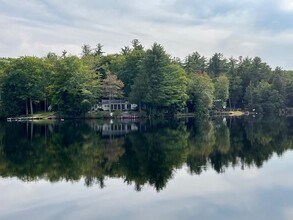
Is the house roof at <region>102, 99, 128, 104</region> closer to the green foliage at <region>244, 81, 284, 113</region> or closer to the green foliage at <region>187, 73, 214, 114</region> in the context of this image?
the green foliage at <region>187, 73, 214, 114</region>

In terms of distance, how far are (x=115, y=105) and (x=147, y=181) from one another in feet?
224

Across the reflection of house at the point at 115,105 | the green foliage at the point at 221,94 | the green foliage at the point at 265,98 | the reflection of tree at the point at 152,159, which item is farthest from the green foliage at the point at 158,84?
the reflection of tree at the point at 152,159

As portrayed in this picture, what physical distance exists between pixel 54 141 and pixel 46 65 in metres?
51.7

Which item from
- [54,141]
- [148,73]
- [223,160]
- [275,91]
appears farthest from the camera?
[275,91]

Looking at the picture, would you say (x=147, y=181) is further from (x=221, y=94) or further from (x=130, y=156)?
(x=221, y=94)

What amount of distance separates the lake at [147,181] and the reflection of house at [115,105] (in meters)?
52.0

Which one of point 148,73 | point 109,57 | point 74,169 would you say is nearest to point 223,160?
point 74,169

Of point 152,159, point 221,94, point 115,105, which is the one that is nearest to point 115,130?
point 152,159

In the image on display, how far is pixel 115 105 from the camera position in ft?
285

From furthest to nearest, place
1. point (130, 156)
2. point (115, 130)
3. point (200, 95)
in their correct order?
point (200, 95) → point (115, 130) → point (130, 156)

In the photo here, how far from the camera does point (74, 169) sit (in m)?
22.6

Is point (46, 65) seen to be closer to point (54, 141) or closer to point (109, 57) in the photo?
point (109, 57)

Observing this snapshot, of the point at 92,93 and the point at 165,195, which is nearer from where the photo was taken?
the point at 165,195

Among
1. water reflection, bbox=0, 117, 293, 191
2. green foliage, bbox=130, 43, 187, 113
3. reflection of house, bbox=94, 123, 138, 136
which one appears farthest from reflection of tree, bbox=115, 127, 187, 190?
green foliage, bbox=130, 43, 187, 113
